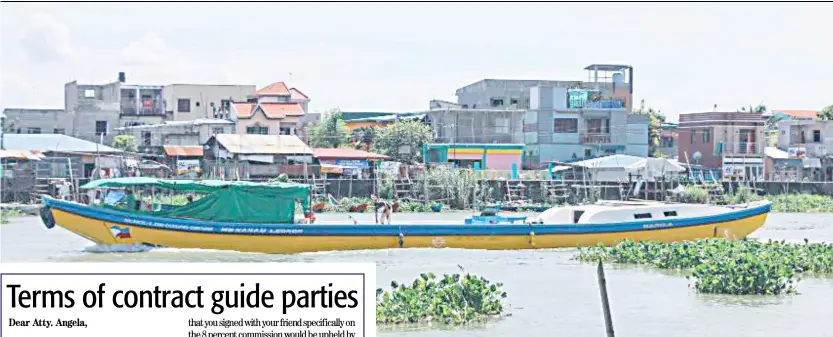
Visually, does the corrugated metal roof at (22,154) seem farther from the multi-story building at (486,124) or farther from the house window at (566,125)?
the house window at (566,125)

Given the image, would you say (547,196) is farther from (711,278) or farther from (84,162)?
(711,278)

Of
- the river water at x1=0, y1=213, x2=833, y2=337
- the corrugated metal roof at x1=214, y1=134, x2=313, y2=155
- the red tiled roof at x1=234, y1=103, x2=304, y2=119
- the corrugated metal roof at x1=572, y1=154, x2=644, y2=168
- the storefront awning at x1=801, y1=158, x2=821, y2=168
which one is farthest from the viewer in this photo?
the red tiled roof at x1=234, y1=103, x2=304, y2=119

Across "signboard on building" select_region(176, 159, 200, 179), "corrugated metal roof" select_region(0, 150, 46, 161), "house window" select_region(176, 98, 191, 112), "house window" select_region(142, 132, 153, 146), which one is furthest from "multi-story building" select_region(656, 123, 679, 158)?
"corrugated metal roof" select_region(0, 150, 46, 161)

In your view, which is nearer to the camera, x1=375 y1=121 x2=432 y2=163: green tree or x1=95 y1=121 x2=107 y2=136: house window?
x1=375 y1=121 x2=432 y2=163: green tree

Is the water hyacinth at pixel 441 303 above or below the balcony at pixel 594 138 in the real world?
below

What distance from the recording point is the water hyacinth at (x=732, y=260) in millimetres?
18703

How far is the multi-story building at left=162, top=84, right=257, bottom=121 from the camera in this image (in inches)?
2532

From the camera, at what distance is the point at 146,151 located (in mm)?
51625

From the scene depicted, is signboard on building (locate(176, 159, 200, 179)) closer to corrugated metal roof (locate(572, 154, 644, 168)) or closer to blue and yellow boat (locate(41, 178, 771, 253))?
corrugated metal roof (locate(572, 154, 644, 168))

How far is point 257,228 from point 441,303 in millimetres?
8939

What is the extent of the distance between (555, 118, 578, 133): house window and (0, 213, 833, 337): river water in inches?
1162

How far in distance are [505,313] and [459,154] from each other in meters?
35.5

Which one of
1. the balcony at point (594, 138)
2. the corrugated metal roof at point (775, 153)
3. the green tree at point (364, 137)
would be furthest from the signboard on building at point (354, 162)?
the corrugated metal roof at point (775, 153)

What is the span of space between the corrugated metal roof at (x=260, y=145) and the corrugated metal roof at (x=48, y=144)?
Answer: 4.56 m
